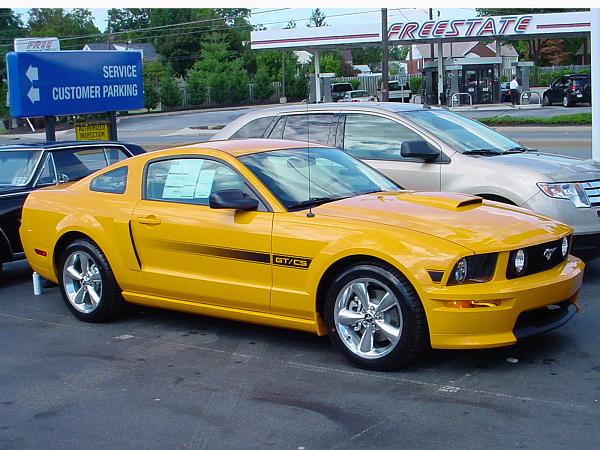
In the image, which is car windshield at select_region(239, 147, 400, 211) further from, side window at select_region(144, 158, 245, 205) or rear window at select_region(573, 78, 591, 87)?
rear window at select_region(573, 78, 591, 87)

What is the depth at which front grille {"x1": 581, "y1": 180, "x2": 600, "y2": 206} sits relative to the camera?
8.00 metres

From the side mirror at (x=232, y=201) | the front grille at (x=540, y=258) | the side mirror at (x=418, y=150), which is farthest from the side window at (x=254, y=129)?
the front grille at (x=540, y=258)

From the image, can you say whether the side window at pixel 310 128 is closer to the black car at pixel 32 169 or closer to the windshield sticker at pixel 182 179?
the black car at pixel 32 169

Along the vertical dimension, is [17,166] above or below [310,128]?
below

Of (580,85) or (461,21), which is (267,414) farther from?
(461,21)

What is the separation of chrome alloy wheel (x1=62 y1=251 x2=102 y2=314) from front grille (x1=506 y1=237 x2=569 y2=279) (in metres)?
3.51

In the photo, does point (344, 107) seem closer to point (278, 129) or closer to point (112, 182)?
point (278, 129)

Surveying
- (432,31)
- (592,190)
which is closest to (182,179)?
(592,190)

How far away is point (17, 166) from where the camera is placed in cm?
962

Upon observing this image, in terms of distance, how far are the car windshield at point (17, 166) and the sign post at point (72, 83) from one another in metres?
3.43

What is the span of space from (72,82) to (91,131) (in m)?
1.49

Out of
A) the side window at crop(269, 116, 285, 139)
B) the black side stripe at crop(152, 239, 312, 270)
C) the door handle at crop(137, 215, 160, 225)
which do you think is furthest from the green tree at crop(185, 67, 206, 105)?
the black side stripe at crop(152, 239, 312, 270)

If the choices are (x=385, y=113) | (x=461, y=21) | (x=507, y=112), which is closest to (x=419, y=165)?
(x=385, y=113)

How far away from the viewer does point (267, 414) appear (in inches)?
201
